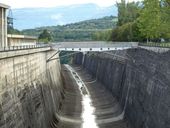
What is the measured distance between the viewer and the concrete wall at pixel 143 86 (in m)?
40.0

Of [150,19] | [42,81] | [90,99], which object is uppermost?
[150,19]

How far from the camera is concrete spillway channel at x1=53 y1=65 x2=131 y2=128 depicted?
5066 centimetres

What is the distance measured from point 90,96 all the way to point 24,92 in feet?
121

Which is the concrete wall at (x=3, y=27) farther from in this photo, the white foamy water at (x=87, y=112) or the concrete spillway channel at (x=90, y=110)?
the white foamy water at (x=87, y=112)

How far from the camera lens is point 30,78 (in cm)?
4191

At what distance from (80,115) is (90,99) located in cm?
1477

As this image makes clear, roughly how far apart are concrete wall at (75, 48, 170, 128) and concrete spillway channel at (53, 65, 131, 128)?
1.26 metres

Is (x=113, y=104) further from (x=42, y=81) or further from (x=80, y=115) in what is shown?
(x=42, y=81)

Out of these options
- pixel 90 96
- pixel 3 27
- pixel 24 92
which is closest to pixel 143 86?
pixel 24 92

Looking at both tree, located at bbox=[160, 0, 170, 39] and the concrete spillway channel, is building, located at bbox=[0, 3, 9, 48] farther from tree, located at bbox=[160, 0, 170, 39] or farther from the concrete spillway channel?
tree, located at bbox=[160, 0, 170, 39]

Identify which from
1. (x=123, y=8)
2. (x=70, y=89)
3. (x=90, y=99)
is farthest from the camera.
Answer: (x=123, y=8)

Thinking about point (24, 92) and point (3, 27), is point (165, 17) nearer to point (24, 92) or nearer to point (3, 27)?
point (3, 27)

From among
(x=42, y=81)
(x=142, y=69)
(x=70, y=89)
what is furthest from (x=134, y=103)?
(x=70, y=89)

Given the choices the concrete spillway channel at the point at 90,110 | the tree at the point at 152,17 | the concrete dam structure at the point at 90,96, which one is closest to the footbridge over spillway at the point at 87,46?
the concrete dam structure at the point at 90,96
